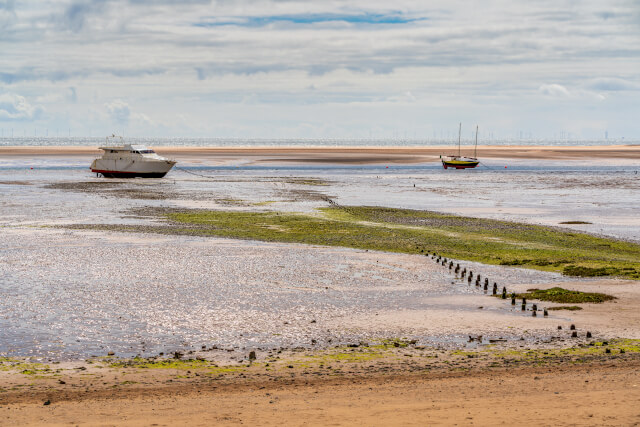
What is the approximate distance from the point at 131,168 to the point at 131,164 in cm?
55

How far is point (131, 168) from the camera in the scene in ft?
331

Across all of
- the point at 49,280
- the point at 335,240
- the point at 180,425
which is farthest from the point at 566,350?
the point at 335,240

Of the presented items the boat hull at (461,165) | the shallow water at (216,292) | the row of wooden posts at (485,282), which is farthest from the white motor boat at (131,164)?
the row of wooden posts at (485,282)

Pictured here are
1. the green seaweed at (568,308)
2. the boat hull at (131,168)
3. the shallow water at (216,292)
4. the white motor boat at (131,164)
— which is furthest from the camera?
the white motor boat at (131,164)

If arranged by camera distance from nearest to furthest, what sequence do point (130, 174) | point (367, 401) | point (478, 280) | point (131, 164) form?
point (367, 401), point (478, 280), point (131, 164), point (130, 174)

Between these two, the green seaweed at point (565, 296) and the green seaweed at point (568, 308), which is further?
the green seaweed at point (565, 296)

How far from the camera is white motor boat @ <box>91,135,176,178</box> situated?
99.9 m

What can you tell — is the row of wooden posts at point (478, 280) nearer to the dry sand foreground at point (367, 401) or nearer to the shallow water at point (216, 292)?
the shallow water at point (216, 292)

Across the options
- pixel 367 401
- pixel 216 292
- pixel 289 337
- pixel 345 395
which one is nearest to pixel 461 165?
pixel 216 292

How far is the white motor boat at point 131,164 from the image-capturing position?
99938 millimetres

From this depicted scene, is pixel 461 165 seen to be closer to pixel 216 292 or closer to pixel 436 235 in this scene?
pixel 436 235

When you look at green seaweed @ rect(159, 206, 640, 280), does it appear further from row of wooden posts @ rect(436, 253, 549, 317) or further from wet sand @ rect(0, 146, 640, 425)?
wet sand @ rect(0, 146, 640, 425)

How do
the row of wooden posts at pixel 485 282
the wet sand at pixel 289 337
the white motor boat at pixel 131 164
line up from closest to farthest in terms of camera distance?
Result: the wet sand at pixel 289 337 → the row of wooden posts at pixel 485 282 → the white motor boat at pixel 131 164

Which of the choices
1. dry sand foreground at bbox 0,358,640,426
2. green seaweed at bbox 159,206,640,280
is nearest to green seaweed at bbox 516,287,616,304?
green seaweed at bbox 159,206,640,280
